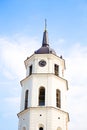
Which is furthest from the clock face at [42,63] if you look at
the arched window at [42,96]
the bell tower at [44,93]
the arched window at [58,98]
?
the arched window at [58,98]

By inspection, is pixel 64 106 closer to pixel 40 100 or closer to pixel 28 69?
pixel 40 100

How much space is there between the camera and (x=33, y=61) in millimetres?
52938

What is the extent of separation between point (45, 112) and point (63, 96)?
440 centimetres

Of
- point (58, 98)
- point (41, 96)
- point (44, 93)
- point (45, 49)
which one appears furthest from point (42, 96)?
point (45, 49)

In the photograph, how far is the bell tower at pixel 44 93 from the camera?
46750 millimetres

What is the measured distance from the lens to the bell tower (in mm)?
46750

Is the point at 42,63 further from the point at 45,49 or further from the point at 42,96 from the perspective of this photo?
the point at 42,96

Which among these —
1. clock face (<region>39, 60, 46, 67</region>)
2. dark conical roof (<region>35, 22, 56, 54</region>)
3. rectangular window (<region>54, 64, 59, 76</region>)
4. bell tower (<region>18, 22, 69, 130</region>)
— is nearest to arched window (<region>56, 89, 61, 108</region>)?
bell tower (<region>18, 22, 69, 130</region>)

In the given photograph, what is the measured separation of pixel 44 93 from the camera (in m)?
49.3

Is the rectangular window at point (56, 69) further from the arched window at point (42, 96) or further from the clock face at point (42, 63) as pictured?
the arched window at point (42, 96)

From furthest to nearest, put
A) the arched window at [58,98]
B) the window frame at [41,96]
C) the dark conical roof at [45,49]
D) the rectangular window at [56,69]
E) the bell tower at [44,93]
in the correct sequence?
the dark conical roof at [45,49] → the rectangular window at [56,69] → the arched window at [58,98] → the window frame at [41,96] → the bell tower at [44,93]

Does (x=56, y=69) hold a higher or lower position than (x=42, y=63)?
lower

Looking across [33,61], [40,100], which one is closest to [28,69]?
[33,61]

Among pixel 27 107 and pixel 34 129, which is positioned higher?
pixel 27 107
